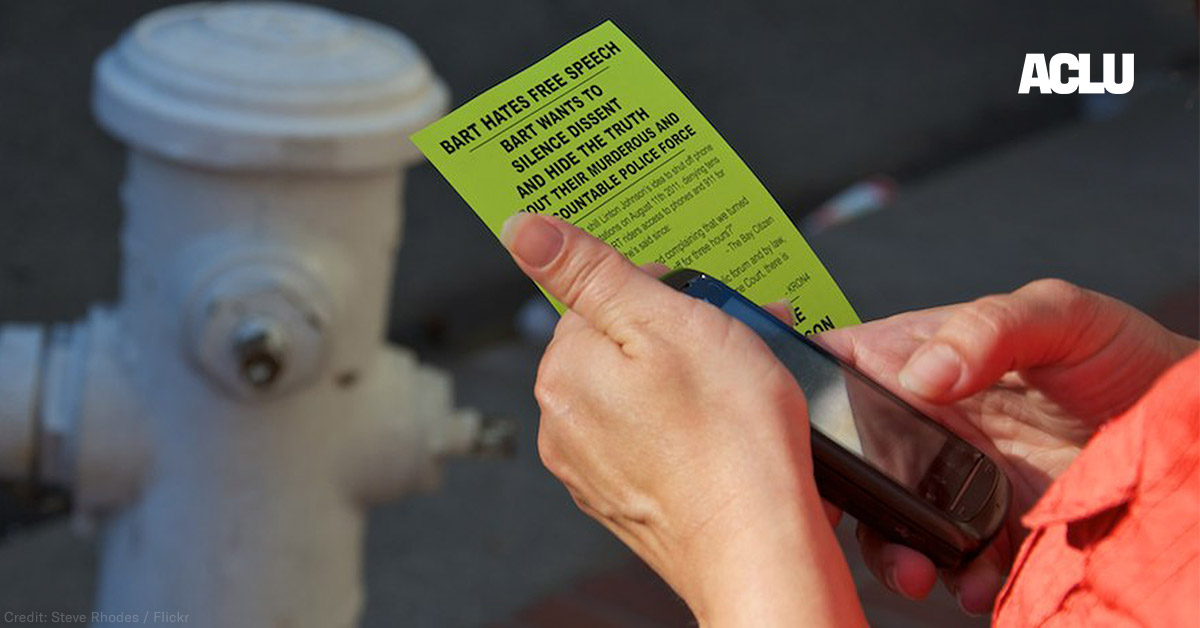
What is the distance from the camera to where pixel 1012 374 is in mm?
1396

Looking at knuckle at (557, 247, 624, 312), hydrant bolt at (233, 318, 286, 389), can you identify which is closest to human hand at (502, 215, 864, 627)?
knuckle at (557, 247, 624, 312)

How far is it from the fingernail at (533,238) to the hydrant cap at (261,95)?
93cm

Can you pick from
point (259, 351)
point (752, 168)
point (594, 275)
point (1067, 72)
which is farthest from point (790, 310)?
point (1067, 72)

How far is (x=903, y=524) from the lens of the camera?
1.28 m

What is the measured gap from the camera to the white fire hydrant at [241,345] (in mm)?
2059

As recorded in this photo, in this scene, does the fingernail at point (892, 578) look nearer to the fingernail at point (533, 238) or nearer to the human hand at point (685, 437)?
the human hand at point (685, 437)

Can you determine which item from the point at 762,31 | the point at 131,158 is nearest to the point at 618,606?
the point at 131,158

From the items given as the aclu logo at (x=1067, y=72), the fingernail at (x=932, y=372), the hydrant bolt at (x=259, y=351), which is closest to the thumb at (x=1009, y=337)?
the fingernail at (x=932, y=372)

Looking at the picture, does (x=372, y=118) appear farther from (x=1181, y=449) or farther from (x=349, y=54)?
(x=1181, y=449)

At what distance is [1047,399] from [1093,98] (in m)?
5.14

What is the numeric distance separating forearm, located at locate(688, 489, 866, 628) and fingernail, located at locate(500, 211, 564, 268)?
0.24 meters

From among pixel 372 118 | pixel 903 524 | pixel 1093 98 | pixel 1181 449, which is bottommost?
pixel 1093 98

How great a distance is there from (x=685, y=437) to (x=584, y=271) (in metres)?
0.15

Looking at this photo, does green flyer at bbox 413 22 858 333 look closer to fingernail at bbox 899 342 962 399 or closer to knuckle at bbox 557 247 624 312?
knuckle at bbox 557 247 624 312
